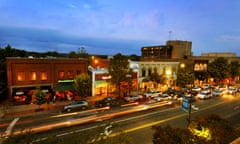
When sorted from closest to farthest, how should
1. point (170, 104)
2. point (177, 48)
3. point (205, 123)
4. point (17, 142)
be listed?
point (17, 142) < point (205, 123) < point (170, 104) < point (177, 48)

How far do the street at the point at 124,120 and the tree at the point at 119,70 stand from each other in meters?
6.59

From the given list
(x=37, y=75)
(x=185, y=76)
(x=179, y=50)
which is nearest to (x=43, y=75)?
(x=37, y=75)

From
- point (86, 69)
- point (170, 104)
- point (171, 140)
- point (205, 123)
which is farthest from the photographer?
point (86, 69)

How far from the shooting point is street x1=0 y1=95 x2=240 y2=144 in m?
19.2

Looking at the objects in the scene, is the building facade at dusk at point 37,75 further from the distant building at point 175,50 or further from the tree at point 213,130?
the distant building at point 175,50

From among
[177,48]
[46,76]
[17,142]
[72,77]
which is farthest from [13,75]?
[177,48]

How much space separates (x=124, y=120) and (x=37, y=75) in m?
19.5

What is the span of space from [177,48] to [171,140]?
96.3 metres

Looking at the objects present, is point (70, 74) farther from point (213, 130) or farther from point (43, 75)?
point (213, 130)

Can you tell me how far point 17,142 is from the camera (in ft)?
26.5

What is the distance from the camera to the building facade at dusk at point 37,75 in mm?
30078

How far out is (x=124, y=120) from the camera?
23.1 meters

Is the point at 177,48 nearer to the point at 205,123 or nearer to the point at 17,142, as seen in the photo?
the point at 205,123

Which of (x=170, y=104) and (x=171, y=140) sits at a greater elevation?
(x=171, y=140)
